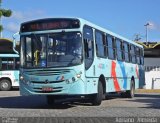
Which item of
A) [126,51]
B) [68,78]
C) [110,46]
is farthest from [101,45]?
[126,51]

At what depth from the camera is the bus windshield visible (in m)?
16.8

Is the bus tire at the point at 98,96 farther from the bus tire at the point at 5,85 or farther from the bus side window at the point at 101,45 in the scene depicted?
the bus tire at the point at 5,85

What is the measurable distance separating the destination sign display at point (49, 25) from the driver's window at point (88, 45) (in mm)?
535

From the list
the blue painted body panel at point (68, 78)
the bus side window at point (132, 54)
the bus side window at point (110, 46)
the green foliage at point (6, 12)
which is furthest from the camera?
the green foliage at point (6, 12)

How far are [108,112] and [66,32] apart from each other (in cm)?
339

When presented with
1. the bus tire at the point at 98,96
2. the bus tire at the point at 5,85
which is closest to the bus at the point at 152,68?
the bus tire at the point at 5,85

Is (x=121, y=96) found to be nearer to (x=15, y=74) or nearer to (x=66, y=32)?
(x=66, y=32)

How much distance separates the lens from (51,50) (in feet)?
56.3

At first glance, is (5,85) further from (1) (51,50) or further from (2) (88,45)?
(2) (88,45)

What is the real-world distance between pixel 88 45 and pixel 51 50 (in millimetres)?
1388

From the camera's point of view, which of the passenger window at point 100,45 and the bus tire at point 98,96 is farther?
the passenger window at point 100,45

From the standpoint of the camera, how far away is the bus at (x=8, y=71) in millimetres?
36594

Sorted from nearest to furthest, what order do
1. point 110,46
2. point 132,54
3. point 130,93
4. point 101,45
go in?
1. point 101,45
2. point 110,46
3. point 130,93
4. point 132,54

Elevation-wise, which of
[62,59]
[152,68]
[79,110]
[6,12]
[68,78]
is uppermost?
[6,12]
